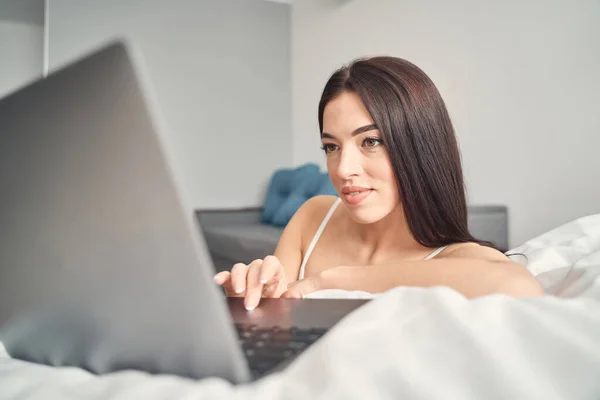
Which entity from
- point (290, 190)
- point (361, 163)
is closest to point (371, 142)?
point (361, 163)

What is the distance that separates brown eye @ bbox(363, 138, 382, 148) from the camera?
3.10ft

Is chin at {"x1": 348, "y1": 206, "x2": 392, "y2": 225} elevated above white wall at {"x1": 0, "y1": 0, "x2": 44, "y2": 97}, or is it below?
below

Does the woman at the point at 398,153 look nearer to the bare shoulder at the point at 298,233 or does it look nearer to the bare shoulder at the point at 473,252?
the bare shoulder at the point at 473,252

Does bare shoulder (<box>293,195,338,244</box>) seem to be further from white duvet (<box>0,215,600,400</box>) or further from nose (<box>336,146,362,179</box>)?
white duvet (<box>0,215,600,400</box>)

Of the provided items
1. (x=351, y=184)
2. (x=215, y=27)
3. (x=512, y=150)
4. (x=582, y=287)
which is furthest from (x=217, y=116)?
(x=582, y=287)

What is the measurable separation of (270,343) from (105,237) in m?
0.17

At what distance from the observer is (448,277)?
655 millimetres

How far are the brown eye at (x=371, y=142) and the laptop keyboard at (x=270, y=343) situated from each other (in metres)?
0.61

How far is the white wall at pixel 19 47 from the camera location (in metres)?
3.99

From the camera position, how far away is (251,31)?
4.19m

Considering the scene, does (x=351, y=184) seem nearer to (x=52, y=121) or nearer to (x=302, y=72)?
(x=52, y=121)

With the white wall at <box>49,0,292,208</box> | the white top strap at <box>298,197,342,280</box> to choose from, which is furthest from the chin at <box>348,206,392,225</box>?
the white wall at <box>49,0,292,208</box>

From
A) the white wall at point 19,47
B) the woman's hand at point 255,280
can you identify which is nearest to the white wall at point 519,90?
the woman's hand at point 255,280

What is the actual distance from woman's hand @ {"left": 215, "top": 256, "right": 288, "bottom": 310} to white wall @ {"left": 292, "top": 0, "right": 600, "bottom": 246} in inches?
70.1
